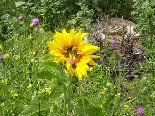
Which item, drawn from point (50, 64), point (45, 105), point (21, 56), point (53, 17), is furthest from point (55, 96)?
point (53, 17)

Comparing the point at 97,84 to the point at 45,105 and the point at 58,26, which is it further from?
the point at 58,26

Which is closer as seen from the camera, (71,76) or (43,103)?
(71,76)

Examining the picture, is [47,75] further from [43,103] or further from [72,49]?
[72,49]

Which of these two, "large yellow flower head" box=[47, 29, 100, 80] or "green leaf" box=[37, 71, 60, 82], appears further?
"green leaf" box=[37, 71, 60, 82]

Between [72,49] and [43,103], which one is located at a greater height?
[72,49]

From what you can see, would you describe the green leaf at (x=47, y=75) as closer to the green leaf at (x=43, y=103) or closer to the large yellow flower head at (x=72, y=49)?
the green leaf at (x=43, y=103)

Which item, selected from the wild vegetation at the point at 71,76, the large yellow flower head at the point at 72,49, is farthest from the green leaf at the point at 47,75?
the large yellow flower head at the point at 72,49

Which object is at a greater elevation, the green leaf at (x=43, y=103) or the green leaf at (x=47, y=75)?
the green leaf at (x=47, y=75)

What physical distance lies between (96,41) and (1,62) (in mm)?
→ 1515

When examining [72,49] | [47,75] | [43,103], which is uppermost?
[72,49]

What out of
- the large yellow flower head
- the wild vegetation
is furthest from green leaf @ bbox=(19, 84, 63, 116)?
the large yellow flower head

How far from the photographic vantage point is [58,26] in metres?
3.74

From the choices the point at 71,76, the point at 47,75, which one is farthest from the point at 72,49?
the point at 47,75

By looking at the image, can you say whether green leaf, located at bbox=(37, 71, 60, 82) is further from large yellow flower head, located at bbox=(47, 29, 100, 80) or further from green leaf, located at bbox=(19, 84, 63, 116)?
large yellow flower head, located at bbox=(47, 29, 100, 80)
